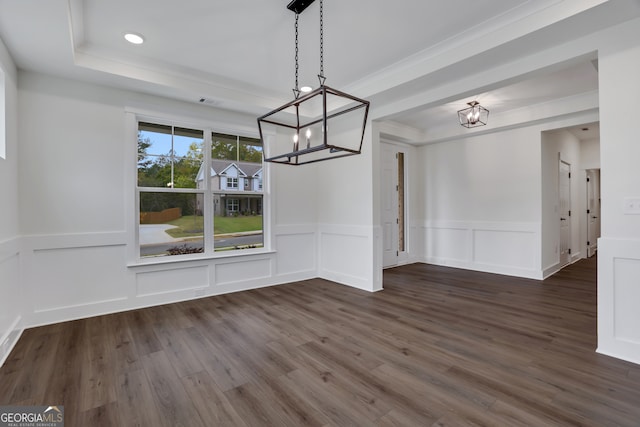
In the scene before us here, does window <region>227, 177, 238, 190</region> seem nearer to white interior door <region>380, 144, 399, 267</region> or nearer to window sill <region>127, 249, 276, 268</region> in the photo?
window sill <region>127, 249, 276, 268</region>

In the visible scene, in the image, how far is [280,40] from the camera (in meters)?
2.94

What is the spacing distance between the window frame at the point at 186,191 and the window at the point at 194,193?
0.05ft

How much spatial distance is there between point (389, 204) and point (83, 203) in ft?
15.8

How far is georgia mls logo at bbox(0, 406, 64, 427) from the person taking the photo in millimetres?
1748

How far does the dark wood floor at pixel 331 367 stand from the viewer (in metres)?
1.80

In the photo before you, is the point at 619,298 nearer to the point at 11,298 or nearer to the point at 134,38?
the point at 134,38

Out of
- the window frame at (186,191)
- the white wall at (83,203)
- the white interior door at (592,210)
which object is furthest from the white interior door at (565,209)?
the white wall at (83,203)

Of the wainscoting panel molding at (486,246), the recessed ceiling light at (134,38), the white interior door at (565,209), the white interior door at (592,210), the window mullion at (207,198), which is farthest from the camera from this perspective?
the white interior door at (592,210)

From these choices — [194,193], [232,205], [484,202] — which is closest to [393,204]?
[484,202]

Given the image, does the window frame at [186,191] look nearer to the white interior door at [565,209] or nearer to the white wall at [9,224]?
the white wall at [9,224]

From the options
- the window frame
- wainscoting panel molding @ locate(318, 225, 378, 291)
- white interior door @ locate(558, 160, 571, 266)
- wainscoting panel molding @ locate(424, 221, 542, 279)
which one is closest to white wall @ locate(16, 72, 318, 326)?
the window frame

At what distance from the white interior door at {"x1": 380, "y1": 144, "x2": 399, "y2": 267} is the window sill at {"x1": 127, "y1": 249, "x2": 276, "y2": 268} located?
238 centimetres

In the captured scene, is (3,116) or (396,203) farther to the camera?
(396,203)

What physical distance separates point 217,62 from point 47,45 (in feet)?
4.72
